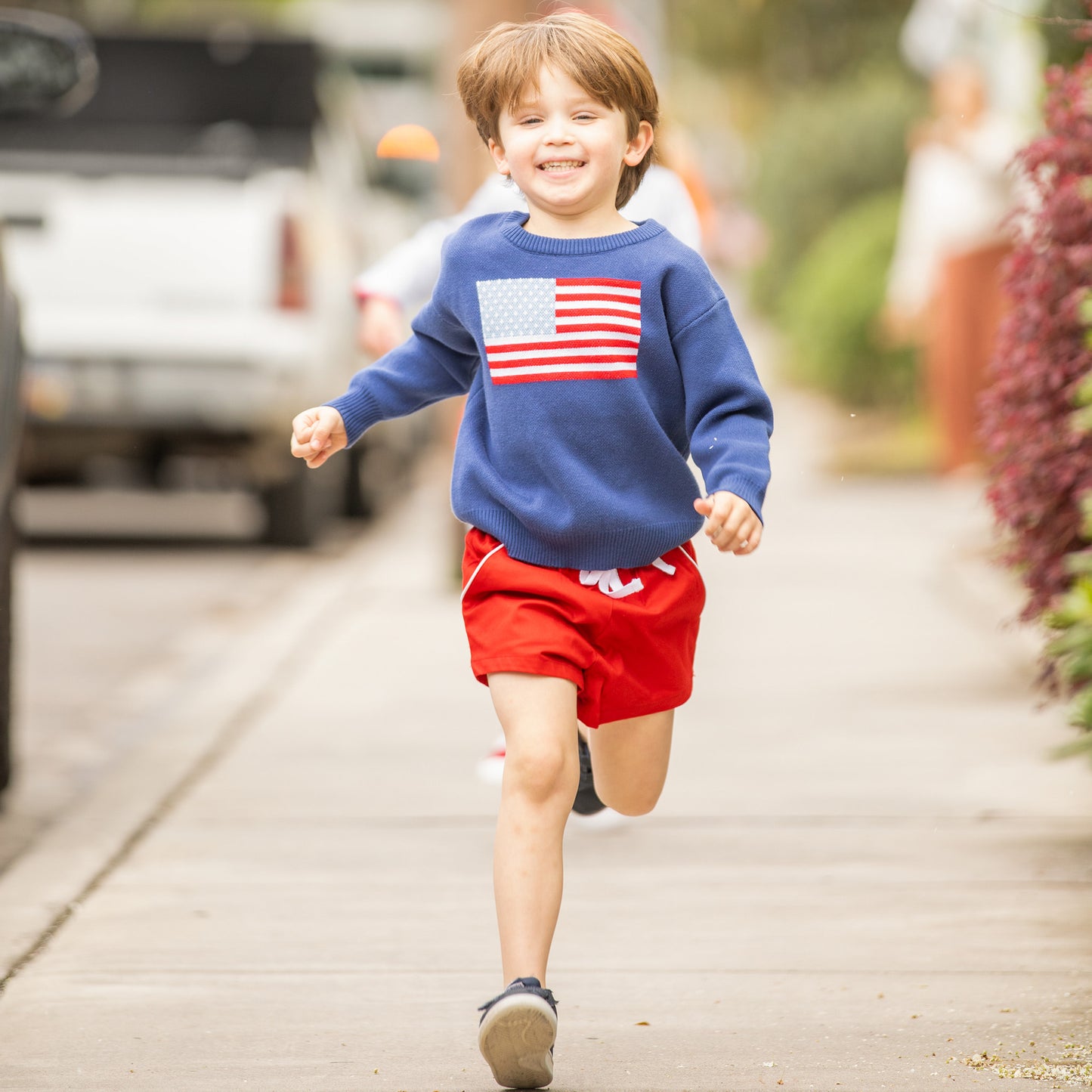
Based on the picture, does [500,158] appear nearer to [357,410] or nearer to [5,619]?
[357,410]

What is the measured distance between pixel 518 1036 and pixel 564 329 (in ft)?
3.65

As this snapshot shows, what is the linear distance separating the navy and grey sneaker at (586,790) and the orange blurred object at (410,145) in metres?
1.20

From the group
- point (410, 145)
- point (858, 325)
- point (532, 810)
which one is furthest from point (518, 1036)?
point (858, 325)

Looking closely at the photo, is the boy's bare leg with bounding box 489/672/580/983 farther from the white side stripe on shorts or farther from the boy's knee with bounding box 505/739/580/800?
the white side stripe on shorts

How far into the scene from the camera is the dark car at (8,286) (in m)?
5.11

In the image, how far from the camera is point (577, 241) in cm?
341

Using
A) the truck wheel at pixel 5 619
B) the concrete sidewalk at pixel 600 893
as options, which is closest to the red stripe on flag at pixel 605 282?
the concrete sidewalk at pixel 600 893

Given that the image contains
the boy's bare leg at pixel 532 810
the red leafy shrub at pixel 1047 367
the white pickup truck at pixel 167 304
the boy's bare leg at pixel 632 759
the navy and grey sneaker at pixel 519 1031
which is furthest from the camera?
the white pickup truck at pixel 167 304

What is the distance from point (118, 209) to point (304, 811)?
16.6 feet

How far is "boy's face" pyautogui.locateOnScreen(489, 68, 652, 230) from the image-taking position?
11.0 ft

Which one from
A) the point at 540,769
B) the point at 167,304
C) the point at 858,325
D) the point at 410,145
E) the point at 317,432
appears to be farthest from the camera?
the point at 858,325

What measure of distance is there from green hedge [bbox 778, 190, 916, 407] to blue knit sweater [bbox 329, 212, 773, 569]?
1238cm

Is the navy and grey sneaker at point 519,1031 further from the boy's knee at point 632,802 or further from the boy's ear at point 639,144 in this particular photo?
the boy's ear at point 639,144

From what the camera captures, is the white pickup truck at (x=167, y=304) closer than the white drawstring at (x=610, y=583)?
No
